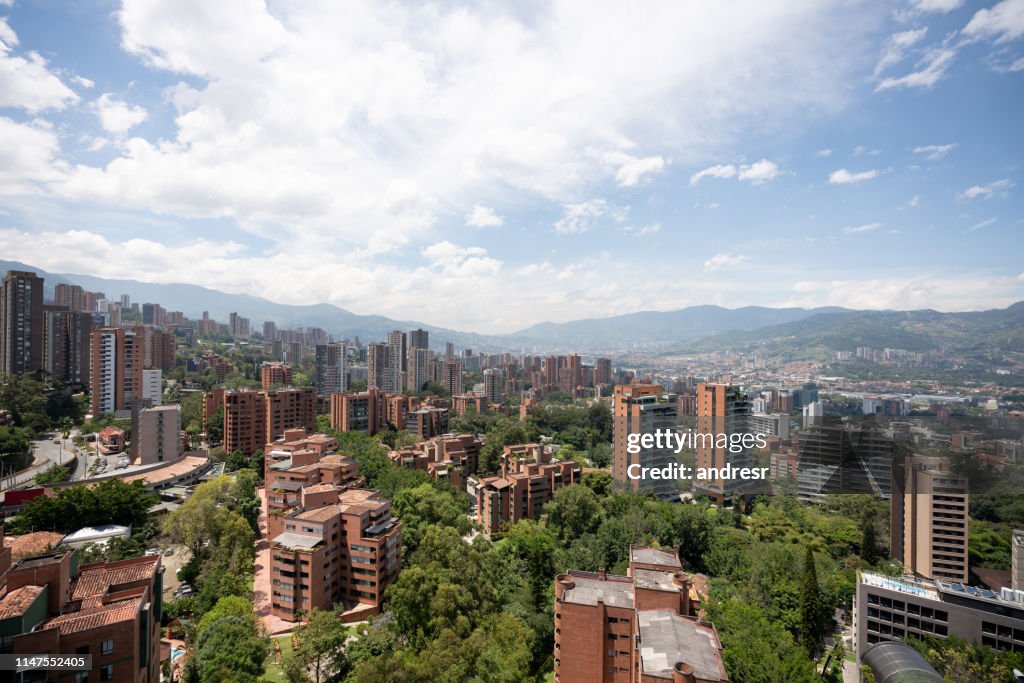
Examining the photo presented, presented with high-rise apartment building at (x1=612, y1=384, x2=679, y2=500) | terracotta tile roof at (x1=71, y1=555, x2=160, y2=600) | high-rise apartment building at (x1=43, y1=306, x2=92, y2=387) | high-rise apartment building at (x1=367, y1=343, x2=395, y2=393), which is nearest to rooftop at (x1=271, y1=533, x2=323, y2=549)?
terracotta tile roof at (x1=71, y1=555, x2=160, y2=600)

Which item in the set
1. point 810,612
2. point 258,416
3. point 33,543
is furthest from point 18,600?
point 258,416

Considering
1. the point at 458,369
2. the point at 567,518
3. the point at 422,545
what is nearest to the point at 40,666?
the point at 422,545

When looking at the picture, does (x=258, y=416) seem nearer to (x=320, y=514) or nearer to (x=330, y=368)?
(x=320, y=514)

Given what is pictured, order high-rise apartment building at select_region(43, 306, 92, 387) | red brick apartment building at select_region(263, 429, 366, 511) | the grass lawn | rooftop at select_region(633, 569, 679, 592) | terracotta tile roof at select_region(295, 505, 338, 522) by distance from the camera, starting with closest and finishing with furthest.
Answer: rooftop at select_region(633, 569, 679, 592)
the grass lawn
terracotta tile roof at select_region(295, 505, 338, 522)
red brick apartment building at select_region(263, 429, 366, 511)
high-rise apartment building at select_region(43, 306, 92, 387)

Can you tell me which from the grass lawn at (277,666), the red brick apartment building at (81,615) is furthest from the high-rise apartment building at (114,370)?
the red brick apartment building at (81,615)

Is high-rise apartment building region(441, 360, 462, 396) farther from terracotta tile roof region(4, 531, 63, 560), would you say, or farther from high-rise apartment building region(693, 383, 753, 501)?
terracotta tile roof region(4, 531, 63, 560)

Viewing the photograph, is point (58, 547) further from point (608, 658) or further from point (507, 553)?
point (608, 658)
